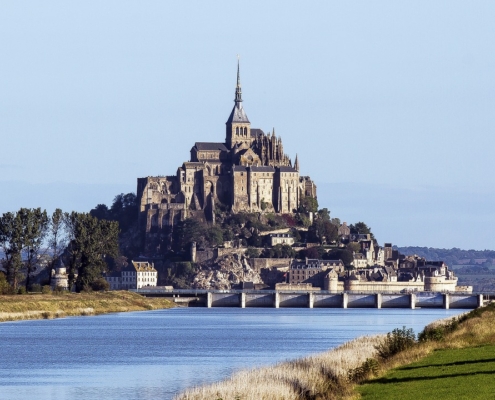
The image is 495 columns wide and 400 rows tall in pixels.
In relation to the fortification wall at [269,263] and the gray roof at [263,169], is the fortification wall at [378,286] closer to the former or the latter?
the fortification wall at [269,263]

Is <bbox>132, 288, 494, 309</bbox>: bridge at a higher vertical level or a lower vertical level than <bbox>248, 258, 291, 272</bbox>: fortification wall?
lower

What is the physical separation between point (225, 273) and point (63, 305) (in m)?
87.5

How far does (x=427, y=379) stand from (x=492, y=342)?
1135cm

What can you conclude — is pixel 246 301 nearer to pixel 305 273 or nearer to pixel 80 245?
pixel 305 273

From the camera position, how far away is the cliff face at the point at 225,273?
188m

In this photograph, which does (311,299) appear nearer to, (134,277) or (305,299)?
(305,299)

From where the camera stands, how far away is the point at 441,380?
3019cm

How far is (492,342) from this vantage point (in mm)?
41750

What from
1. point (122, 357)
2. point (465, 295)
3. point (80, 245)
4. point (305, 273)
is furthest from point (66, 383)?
point (305, 273)

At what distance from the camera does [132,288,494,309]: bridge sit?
15512 cm

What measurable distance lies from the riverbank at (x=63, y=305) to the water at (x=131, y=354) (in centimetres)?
270

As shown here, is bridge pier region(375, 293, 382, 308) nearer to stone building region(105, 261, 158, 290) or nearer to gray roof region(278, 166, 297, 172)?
stone building region(105, 261, 158, 290)

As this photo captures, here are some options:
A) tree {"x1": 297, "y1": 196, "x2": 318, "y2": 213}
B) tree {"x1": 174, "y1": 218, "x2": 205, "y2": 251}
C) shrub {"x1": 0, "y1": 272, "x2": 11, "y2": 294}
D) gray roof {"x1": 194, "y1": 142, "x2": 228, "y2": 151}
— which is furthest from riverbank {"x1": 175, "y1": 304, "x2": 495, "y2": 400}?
gray roof {"x1": 194, "y1": 142, "x2": 228, "y2": 151}

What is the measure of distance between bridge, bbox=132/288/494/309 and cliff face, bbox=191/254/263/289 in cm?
2766
